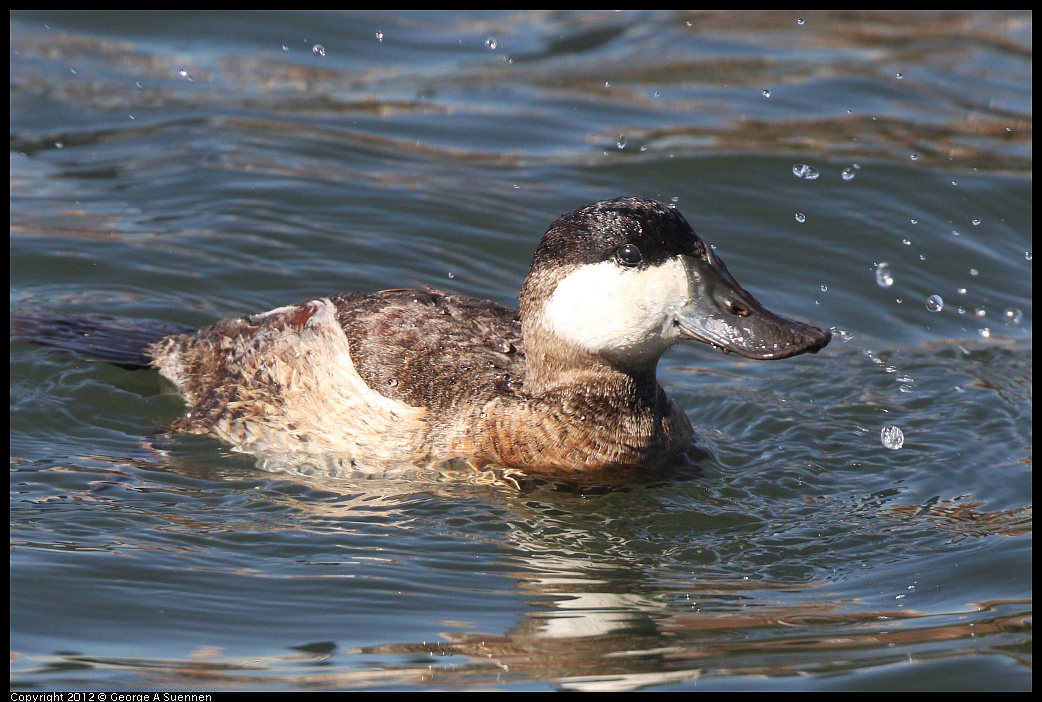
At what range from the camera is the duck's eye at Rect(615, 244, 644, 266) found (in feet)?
15.9

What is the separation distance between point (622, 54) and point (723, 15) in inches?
47.8

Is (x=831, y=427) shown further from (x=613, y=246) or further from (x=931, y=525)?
(x=613, y=246)

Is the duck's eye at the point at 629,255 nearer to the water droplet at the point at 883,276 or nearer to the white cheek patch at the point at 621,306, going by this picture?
the white cheek patch at the point at 621,306

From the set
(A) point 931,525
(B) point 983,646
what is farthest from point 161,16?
(B) point 983,646

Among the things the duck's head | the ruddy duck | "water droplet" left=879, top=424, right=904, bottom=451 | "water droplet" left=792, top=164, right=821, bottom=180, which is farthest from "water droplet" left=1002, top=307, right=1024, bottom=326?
the duck's head

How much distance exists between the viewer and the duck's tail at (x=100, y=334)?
6.36 meters

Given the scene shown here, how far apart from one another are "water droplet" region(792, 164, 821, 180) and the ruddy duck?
3.60 metres

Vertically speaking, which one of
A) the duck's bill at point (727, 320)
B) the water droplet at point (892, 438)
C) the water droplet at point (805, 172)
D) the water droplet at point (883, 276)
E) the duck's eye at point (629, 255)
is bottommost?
the water droplet at point (892, 438)

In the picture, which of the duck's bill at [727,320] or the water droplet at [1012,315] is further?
the water droplet at [1012,315]

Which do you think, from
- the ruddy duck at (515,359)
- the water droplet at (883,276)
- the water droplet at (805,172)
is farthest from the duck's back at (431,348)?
the water droplet at (805,172)

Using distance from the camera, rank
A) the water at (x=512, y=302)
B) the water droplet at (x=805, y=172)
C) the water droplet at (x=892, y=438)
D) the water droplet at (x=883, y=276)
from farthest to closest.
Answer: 1. the water droplet at (x=805, y=172)
2. the water droplet at (x=883, y=276)
3. the water droplet at (x=892, y=438)
4. the water at (x=512, y=302)

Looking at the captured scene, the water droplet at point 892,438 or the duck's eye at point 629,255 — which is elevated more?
the duck's eye at point 629,255

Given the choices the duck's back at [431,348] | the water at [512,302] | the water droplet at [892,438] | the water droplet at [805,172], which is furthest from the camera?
the water droplet at [805,172]

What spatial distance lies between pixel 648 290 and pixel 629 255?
0.49 ft
